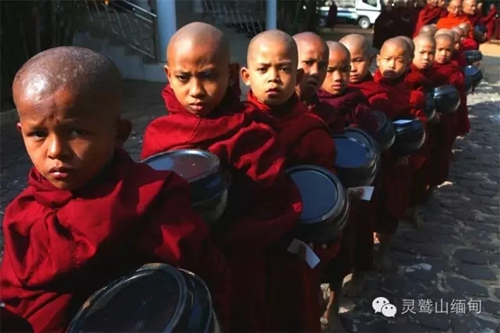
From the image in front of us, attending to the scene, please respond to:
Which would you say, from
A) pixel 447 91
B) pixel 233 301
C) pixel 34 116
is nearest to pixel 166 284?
pixel 34 116

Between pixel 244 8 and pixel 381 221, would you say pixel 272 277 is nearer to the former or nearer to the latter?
pixel 381 221

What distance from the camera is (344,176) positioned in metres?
2.58

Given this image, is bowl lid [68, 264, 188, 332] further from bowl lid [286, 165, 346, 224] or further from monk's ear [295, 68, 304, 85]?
monk's ear [295, 68, 304, 85]

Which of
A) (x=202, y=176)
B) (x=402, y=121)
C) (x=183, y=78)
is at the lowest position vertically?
(x=402, y=121)

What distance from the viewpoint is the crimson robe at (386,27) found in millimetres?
13977

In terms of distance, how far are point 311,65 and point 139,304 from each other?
1.87 m

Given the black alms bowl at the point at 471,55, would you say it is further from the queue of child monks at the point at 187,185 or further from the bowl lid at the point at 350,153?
the bowl lid at the point at 350,153

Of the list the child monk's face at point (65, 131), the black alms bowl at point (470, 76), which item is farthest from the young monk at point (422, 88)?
the child monk's face at point (65, 131)

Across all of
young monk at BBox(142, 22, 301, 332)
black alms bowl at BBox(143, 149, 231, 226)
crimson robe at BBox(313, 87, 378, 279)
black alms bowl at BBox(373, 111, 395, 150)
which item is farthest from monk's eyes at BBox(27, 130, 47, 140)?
black alms bowl at BBox(373, 111, 395, 150)

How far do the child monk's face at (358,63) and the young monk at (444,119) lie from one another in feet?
5.09

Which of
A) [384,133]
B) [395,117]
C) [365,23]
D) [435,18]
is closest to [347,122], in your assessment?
[384,133]

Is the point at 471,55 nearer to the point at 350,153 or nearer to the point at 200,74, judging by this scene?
the point at 350,153

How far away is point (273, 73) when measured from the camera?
7.88 ft

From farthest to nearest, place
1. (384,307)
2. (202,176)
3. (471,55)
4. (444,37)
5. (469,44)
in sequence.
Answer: (469,44)
(471,55)
(444,37)
(384,307)
(202,176)
